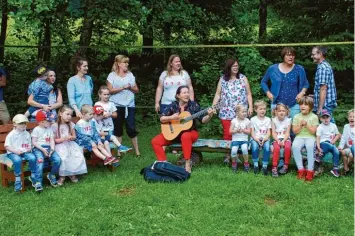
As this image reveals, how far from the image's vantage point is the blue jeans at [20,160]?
6.16 m

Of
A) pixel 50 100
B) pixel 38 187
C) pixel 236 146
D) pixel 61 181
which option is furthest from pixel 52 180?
pixel 236 146

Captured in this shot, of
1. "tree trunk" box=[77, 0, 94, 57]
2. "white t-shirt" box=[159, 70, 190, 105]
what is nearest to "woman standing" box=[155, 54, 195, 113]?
"white t-shirt" box=[159, 70, 190, 105]

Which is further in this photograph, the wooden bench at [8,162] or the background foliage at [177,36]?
the background foliage at [177,36]

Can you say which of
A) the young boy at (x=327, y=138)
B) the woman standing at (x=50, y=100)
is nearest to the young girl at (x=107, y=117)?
the woman standing at (x=50, y=100)

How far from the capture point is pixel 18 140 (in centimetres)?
624

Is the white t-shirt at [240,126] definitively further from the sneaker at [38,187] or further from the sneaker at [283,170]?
the sneaker at [38,187]

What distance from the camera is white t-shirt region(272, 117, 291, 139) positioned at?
6.62 meters

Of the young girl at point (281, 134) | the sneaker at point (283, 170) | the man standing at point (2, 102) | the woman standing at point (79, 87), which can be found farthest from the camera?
the man standing at point (2, 102)

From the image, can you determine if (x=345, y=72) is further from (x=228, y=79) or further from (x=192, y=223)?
(x=192, y=223)

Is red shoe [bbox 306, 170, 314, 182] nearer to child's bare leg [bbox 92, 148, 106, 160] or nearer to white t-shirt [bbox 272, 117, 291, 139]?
white t-shirt [bbox 272, 117, 291, 139]

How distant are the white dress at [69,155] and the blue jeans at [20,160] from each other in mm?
372

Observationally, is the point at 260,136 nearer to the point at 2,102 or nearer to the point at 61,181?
the point at 61,181

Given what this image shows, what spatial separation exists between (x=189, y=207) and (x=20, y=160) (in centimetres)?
222

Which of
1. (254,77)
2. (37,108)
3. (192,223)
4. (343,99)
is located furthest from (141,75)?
(192,223)
